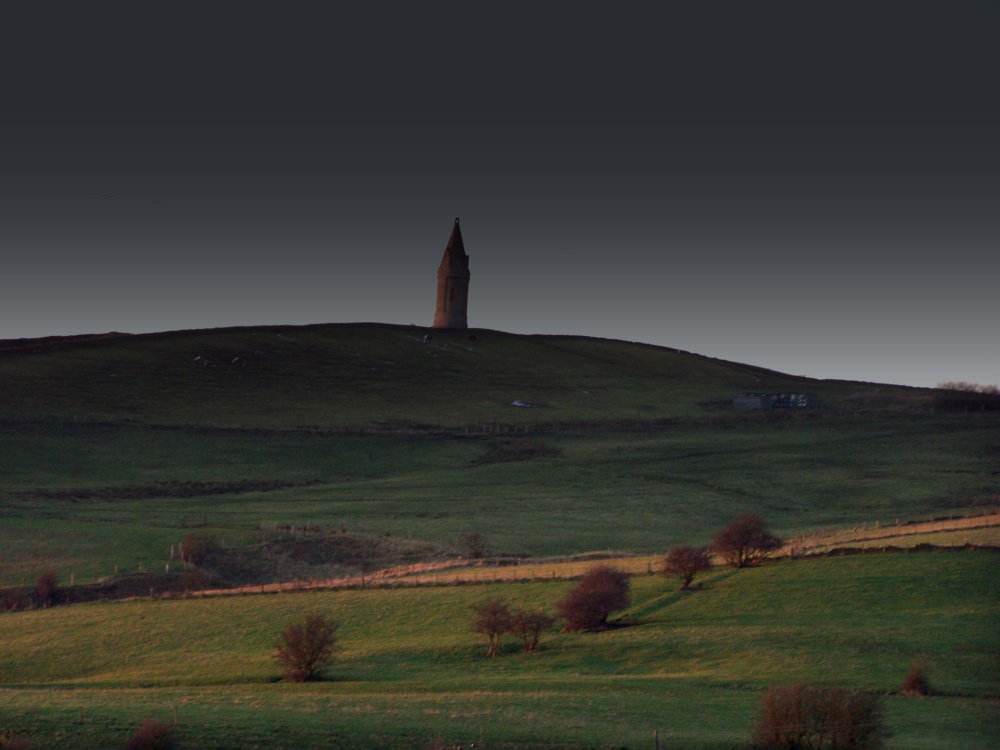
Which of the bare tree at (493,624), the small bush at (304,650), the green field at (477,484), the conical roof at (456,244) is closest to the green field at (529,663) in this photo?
the bare tree at (493,624)

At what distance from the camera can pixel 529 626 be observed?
38500 millimetres

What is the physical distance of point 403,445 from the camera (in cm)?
9381

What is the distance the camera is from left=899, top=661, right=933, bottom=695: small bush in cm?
3150

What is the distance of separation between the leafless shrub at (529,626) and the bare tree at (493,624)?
0.27 m

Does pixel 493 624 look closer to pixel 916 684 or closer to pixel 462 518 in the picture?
pixel 916 684

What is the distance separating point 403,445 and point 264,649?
54.2 meters

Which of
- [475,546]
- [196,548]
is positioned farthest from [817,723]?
[196,548]

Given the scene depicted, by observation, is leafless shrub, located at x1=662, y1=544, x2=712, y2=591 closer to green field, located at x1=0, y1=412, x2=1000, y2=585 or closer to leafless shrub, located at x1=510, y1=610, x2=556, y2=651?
leafless shrub, located at x1=510, y1=610, x2=556, y2=651

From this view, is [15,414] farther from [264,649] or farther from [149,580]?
[264,649]

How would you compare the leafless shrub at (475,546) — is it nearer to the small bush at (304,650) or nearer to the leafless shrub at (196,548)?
the leafless shrub at (196,548)

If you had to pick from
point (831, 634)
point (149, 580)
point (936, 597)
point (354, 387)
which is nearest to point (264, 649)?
point (149, 580)

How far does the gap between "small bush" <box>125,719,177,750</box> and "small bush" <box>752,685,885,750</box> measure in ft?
43.9

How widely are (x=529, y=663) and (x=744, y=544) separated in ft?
50.3

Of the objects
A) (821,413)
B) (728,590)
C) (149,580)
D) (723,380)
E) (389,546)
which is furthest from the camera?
(723,380)
